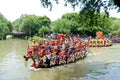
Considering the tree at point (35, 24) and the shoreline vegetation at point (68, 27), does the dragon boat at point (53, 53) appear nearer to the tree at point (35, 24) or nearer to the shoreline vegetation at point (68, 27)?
the shoreline vegetation at point (68, 27)

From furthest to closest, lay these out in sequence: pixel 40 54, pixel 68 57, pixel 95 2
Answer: pixel 68 57
pixel 40 54
pixel 95 2

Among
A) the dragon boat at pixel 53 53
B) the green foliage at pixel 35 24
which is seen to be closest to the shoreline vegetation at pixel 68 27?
the green foliage at pixel 35 24

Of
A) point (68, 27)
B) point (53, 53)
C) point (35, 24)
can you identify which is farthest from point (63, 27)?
point (53, 53)

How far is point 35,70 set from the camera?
22750 mm

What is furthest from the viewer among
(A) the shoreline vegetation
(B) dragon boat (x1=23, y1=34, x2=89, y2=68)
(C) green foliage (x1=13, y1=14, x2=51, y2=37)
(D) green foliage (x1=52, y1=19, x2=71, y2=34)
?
(C) green foliage (x1=13, y1=14, x2=51, y2=37)

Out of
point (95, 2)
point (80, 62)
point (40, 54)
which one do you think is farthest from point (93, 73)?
point (95, 2)

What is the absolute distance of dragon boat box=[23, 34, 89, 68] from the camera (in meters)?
22.7

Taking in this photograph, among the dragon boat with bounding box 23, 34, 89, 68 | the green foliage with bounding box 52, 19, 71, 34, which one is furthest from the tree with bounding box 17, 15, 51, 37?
the dragon boat with bounding box 23, 34, 89, 68

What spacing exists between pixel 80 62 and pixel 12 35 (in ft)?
274

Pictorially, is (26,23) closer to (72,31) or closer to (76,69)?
(72,31)

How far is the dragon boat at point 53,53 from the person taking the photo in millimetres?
22703

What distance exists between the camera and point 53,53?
23438mm

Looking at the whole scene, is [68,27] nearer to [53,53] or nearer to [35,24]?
[35,24]

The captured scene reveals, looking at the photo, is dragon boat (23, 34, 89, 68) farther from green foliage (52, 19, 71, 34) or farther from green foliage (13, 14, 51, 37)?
green foliage (13, 14, 51, 37)
